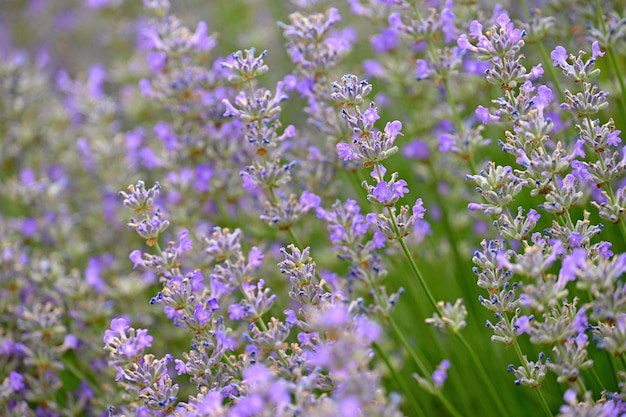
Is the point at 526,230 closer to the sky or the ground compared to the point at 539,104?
closer to the ground

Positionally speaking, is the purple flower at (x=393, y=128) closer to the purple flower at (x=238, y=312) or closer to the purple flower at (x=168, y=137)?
the purple flower at (x=238, y=312)

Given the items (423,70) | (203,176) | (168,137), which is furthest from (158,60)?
(423,70)

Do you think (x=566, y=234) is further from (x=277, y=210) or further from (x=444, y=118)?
(x=444, y=118)

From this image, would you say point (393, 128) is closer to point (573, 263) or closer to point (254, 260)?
point (254, 260)

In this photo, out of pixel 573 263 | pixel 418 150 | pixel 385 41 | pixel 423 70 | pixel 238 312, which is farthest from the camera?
pixel 418 150

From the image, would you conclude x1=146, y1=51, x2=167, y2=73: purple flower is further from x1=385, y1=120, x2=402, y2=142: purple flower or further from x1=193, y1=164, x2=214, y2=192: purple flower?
x1=385, y1=120, x2=402, y2=142: purple flower

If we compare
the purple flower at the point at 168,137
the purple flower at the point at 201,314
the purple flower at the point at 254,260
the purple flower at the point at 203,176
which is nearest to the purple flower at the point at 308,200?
the purple flower at the point at 254,260

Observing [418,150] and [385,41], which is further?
[418,150]

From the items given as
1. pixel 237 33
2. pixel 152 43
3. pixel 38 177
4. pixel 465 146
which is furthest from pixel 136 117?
pixel 465 146
